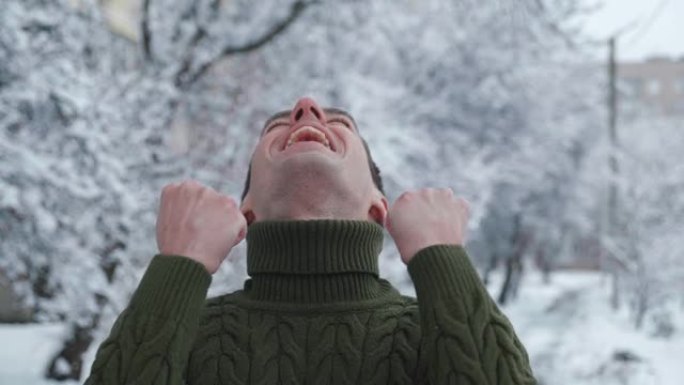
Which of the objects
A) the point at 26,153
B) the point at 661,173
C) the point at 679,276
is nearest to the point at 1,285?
the point at 26,153

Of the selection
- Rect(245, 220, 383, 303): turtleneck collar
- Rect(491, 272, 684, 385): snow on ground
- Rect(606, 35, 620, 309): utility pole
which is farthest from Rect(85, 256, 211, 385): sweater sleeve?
Rect(606, 35, 620, 309): utility pole

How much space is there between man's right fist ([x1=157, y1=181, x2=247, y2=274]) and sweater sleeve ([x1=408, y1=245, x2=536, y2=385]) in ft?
0.69

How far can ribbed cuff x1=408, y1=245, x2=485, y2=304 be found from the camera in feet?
2.39

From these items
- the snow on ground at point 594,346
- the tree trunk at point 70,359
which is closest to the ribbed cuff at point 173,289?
the tree trunk at point 70,359

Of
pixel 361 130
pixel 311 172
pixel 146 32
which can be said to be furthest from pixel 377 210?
pixel 361 130

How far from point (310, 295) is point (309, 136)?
0.20 m

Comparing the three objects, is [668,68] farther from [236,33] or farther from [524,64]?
[236,33]

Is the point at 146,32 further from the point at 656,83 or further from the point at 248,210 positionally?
the point at 656,83

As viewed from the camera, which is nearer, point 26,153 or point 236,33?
point 26,153

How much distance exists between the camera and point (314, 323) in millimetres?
800

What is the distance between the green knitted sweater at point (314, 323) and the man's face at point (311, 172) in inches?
1.1

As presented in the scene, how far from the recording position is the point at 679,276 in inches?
220

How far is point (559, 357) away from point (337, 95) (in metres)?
2.13

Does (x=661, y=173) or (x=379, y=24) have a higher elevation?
(x=379, y=24)
